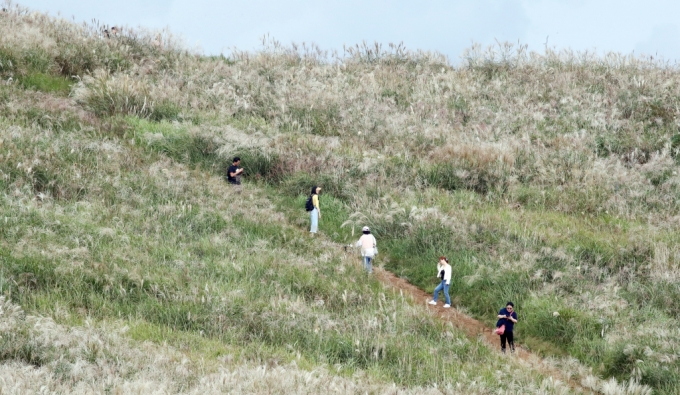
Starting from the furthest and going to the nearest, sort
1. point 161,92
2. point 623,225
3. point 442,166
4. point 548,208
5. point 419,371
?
point 161,92, point 442,166, point 548,208, point 623,225, point 419,371

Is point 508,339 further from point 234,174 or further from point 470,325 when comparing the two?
point 234,174

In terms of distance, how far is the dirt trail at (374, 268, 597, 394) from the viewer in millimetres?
10266

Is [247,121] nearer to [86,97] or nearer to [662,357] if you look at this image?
[86,97]

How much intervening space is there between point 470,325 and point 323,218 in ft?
18.6

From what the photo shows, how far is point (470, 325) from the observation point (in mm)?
12273

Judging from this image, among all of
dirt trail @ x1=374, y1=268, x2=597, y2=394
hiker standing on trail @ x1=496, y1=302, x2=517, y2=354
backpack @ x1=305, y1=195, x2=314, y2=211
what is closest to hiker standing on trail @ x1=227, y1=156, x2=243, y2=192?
backpack @ x1=305, y1=195, x2=314, y2=211

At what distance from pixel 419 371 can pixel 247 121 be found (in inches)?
589

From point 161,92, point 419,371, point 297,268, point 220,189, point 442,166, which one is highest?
point 161,92

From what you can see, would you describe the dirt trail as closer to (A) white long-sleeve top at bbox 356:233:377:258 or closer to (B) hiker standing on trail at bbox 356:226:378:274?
(B) hiker standing on trail at bbox 356:226:378:274

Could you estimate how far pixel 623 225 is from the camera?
16.0 metres

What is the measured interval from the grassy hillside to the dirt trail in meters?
0.28

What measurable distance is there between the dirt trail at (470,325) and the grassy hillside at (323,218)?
28cm

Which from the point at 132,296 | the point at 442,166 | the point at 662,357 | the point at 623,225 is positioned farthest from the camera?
the point at 442,166

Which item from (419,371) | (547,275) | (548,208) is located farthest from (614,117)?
(419,371)
